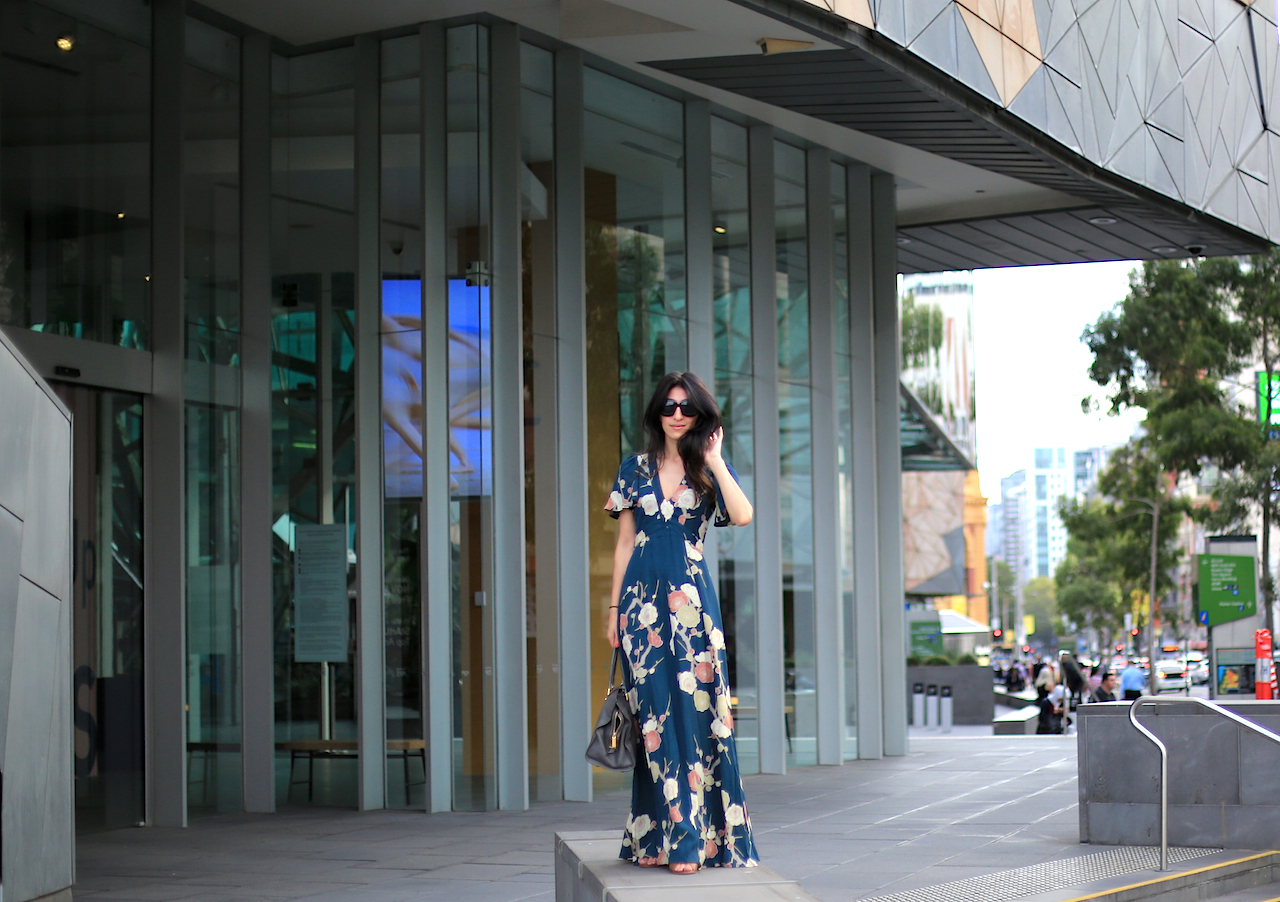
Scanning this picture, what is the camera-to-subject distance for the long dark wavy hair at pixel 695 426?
491 centimetres

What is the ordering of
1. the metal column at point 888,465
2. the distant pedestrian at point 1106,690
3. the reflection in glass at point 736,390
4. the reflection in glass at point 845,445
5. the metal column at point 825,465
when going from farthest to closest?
the distant pedestrian at point 1106,690
the metal column at point 888,465
the reflection in glass at point 845,445
the metal column at point 825,465
the reflection in glass at point 736,390

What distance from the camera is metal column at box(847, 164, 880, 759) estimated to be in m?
14.5

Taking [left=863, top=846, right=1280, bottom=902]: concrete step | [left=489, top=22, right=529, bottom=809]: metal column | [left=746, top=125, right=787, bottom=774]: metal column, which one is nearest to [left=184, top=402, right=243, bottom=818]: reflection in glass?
[left=489, top=22, right=529, bottom=809]: metal column

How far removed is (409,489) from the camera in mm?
10789

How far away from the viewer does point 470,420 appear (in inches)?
423

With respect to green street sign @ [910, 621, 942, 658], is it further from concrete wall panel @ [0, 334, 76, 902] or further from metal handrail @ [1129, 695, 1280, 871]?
concrete wall panel @ [0, 334, 76, 902]

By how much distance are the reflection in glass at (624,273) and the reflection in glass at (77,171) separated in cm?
364

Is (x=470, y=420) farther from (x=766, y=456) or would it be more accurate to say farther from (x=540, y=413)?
(x=766, y=456)

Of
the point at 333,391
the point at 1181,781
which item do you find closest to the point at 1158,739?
the point at 1181,781

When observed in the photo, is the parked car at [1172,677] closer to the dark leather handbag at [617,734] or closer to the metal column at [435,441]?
the metal column at [435,441]

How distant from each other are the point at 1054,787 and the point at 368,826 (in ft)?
18.5

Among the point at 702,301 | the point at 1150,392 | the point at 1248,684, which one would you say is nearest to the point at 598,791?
the point at 702,301

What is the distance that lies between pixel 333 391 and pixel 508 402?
1502mm

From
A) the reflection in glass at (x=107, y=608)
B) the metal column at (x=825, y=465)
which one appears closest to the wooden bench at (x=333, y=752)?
the reflection in glass at (x=107, y=608)
